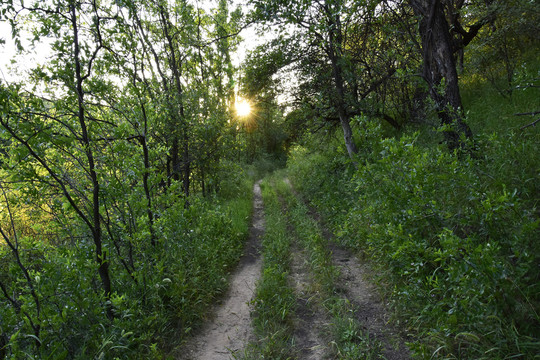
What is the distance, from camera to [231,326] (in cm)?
395

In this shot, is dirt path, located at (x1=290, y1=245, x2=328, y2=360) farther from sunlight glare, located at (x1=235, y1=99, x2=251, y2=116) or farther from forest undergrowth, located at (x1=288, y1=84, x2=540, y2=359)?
sunlight glare, located at (x1=235, y1=99, x2=251, y2=116)

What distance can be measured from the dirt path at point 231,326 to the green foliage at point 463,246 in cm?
201

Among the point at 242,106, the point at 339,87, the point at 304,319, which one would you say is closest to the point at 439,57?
the point at 339,87

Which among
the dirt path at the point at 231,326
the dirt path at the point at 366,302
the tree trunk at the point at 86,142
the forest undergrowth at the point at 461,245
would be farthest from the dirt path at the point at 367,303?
the tree trunk at the point at 86,142

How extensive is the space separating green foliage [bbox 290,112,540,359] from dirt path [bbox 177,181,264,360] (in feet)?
6.58

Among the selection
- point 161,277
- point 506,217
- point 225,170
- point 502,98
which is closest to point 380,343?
point 506,217

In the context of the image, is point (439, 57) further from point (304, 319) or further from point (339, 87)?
point (304, 319)

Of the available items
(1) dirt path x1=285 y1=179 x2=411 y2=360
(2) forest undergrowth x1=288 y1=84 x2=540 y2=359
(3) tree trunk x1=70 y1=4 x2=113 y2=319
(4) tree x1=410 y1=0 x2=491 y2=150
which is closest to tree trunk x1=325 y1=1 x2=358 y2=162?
(4) tree x1=410 y1=0 x2=491 y2=150

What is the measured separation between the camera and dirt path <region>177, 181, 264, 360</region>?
136 inches

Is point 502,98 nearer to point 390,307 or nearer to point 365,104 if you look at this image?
point 365,104

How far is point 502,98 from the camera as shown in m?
6.50

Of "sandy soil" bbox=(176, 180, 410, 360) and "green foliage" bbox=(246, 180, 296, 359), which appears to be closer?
"sandy soil" bbox=(176, 180, 410, 360)

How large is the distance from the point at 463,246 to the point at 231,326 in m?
3.07

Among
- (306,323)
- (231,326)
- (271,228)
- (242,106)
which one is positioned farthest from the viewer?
(242,106)
